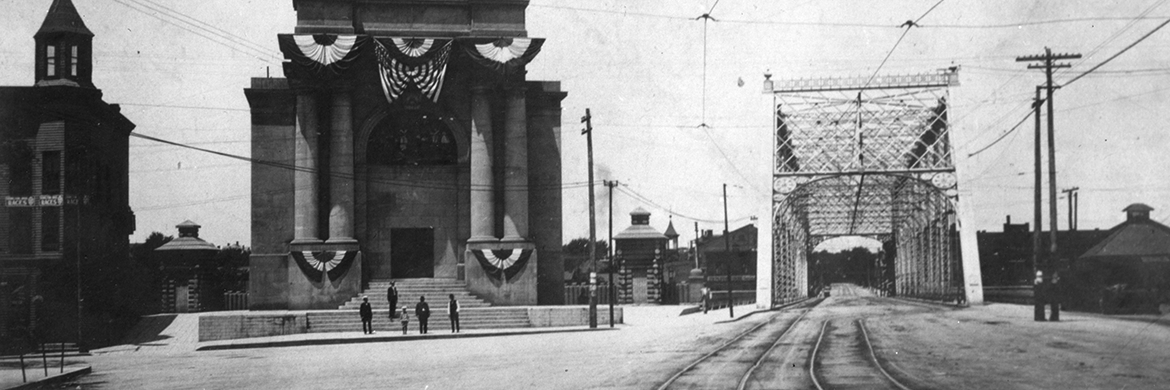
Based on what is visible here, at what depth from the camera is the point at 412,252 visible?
135 ft

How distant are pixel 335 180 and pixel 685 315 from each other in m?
15.2

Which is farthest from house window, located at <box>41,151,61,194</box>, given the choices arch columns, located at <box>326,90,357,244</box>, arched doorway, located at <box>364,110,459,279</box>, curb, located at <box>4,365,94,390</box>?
arched doorway, located at <box>364,110,459,279</box>

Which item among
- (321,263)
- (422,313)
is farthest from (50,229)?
(321,263)

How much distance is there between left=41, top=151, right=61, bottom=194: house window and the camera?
95.0 ft

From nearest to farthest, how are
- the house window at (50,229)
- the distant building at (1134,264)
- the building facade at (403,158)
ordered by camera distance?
1. the distant building at (1134,264)
2. the house window at (50,229)
3. the building facade at (403,158)

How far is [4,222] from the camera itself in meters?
29.1

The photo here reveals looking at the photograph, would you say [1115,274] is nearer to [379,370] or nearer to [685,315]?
[379,370]

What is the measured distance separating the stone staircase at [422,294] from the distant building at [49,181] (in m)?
10.3

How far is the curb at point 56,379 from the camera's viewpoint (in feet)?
60.0

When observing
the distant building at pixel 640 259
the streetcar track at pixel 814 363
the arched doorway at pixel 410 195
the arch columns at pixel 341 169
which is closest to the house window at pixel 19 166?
the arch columns at pixel 341 169

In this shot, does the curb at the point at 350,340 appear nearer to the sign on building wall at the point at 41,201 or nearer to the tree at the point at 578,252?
the sign on building wall at the point at 41,201

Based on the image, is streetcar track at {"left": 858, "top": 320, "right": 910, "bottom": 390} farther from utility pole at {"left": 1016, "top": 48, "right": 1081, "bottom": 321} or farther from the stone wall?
the stone wall

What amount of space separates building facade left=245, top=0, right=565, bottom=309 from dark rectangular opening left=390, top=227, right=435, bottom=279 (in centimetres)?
5

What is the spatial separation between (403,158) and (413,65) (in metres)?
3.98
